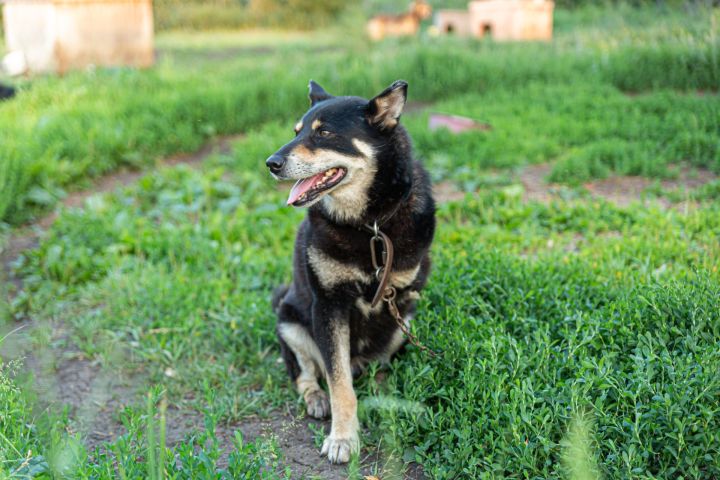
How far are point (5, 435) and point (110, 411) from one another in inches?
33.6

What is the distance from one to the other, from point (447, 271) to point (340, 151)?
1.25 metres

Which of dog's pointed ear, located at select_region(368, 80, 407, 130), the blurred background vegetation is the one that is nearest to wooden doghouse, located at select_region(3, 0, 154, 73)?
dog's pointed ear, located at select_region(368, 80, 407, 130)

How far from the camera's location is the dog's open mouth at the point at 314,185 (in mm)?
3139

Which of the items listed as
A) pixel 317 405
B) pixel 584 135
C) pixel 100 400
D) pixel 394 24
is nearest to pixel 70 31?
pixel 584 135

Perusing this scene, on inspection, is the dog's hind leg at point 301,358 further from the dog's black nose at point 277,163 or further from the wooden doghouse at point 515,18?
the wooden doghouse at point 515,18

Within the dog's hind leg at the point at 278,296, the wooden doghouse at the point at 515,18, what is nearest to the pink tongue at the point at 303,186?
the dog's hind leg at the point at 278,296

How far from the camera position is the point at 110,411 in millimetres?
3645

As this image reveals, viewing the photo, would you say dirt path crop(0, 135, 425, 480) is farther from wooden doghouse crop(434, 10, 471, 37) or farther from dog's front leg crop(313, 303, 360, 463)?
wooden doghouse crop(434, 10, 471, 37)

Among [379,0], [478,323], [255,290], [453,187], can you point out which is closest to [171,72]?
[453,187]

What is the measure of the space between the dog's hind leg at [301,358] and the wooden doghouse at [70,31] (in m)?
8.73

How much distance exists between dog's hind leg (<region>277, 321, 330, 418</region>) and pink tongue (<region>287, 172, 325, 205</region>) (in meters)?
0.79

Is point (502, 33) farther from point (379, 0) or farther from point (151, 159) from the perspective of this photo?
point (379, 0)

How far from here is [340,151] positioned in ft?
10.6

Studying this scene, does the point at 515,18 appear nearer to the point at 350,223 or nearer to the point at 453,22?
the point at 453,22
